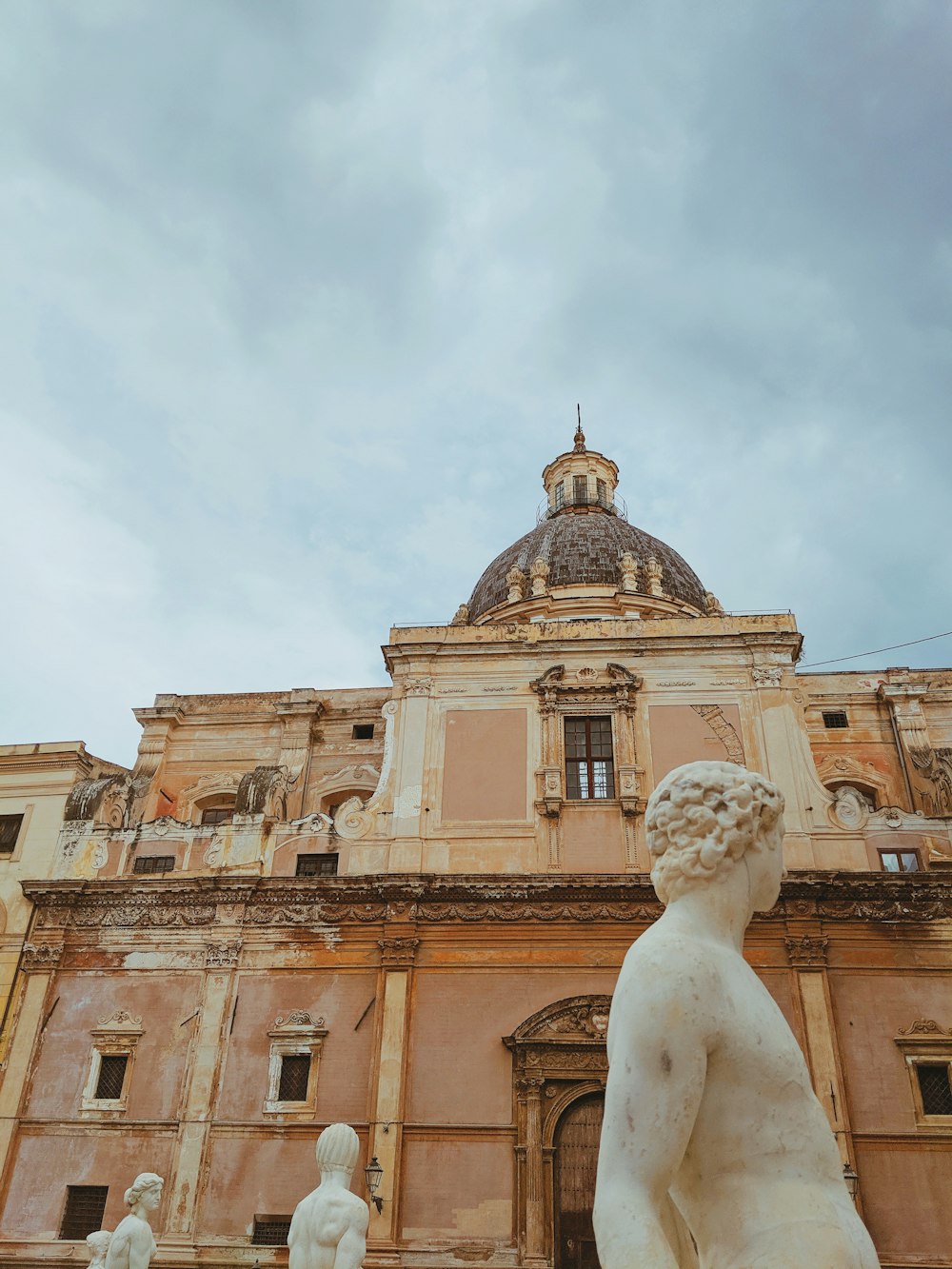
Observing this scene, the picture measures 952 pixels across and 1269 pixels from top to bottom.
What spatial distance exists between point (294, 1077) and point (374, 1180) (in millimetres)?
2552

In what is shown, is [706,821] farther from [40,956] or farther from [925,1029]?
[40,956]

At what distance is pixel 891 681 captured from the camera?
2473cm

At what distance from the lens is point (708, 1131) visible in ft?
9.12

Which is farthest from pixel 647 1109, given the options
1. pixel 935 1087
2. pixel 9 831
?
pixel 9 831

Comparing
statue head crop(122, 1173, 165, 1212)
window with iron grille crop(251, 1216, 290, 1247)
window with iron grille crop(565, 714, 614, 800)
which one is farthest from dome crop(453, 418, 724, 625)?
statue head crop(122, 1173, 165, 1212)

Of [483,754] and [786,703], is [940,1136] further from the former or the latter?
[483,754]

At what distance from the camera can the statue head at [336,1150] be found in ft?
24.5

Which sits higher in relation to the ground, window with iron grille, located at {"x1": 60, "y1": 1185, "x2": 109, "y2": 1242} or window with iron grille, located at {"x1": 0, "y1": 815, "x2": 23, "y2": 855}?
window with iron grille, located at {"x1": 0, "y1": 815, "x2": 23, "y2": 855}

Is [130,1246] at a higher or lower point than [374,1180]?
lower

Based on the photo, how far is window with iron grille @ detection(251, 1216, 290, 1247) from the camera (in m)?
17.6

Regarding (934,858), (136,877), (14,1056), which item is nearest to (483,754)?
(136,877)

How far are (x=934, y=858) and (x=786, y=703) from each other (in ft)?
12.8

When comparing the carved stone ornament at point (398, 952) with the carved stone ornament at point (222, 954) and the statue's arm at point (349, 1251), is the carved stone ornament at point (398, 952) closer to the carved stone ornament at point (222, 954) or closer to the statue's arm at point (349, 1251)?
the carved stone ornament at point (222, 954)

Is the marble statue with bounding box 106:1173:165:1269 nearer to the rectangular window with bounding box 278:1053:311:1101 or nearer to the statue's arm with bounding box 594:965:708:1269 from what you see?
the statue's arm with bounding box 594:965:708:1269
